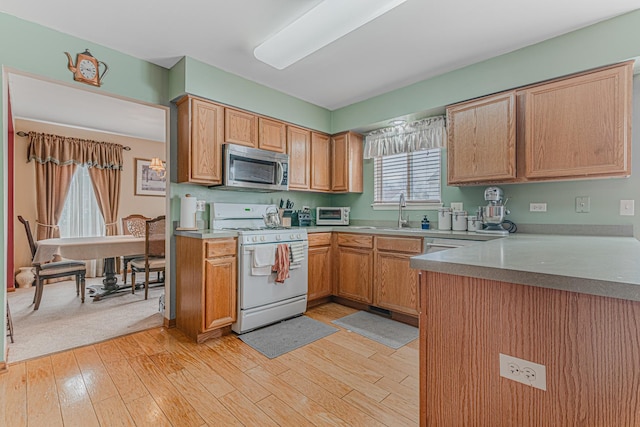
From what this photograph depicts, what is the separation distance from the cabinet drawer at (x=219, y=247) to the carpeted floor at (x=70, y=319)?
3.66ft

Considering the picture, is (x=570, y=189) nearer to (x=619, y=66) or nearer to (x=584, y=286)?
(x=619, y=66)

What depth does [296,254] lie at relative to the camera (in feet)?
10.2

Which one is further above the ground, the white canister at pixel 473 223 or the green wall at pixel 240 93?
the green wall at pixel 240 93

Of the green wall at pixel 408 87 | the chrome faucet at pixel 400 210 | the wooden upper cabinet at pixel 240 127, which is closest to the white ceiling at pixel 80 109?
the green wall at pixel 408 87

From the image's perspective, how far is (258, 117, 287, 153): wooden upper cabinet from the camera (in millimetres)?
3326

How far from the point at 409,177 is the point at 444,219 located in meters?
0.76

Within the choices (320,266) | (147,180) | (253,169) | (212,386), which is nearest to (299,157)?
(253,169)

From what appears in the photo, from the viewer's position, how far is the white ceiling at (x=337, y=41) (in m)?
2.02

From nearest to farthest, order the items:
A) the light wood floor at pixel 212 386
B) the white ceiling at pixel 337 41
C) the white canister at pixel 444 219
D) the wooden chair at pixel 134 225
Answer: the light wood floor at pixel 212 386
the white ceiling at pixel 337 41
the white canister at pixel 444 219
the wooden chair at pixel 134 225

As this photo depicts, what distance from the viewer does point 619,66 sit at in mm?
2125

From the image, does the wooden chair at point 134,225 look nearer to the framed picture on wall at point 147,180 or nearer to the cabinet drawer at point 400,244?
the framed picture on wall at point 147,180

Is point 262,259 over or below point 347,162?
below

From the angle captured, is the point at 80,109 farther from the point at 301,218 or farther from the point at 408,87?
the point at 408,87

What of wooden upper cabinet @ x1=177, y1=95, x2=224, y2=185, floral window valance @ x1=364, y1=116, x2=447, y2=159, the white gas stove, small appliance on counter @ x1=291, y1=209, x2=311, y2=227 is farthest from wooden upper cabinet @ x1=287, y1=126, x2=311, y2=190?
wooden upper cabinet @ x1=177, y1=95, x2=224, y2=185
